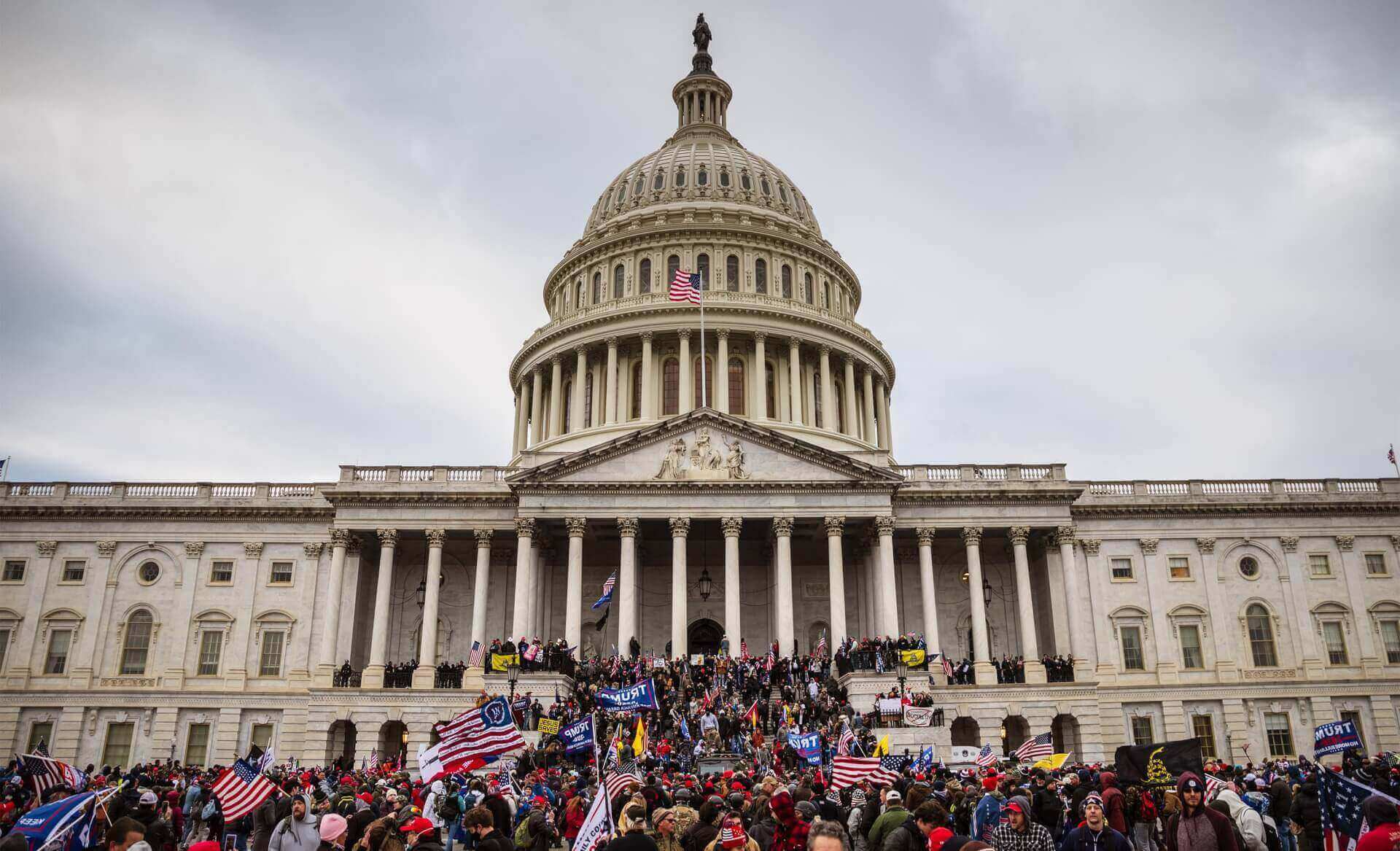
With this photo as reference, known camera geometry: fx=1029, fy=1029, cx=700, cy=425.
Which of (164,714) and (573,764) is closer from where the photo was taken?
(573,764)

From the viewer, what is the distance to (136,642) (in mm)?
50344

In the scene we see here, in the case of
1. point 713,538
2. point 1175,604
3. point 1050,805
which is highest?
point 713,538

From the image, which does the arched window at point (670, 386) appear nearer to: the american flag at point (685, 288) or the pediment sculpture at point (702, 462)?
the american flag at point (685, 288)

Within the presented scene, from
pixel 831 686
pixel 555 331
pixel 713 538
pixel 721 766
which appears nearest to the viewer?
pixel 721 766

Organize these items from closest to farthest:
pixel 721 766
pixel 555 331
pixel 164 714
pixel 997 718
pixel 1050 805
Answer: pixel 1050 805 → pixel 721 766 → pixel 997 718 → pixel 164 714 → pixel 555 331

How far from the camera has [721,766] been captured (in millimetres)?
27953

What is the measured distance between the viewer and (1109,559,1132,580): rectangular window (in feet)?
168

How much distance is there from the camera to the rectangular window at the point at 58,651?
49875 mm

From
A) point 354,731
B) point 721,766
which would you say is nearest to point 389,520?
point 354,731

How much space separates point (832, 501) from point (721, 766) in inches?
813

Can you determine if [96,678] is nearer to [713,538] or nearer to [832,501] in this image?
[713,538]

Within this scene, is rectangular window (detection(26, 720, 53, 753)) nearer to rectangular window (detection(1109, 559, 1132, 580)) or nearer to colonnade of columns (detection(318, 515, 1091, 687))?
colonnade of columns (detection(318, 515, 1091, 687))

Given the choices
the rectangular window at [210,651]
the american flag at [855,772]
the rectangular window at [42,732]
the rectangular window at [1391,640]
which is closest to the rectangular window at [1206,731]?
the rectangular window at [1391,640]

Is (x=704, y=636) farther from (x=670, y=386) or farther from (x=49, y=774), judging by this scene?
(x=49, y=774)
